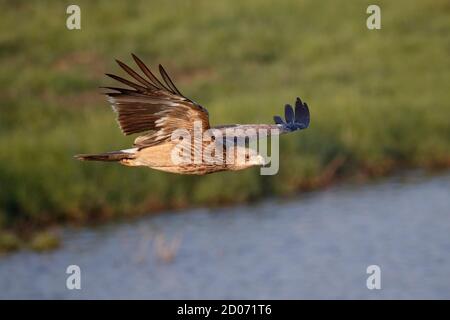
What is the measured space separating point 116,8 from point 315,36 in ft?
16.6

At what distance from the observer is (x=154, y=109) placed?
31.2ft

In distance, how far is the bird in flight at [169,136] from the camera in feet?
31.0

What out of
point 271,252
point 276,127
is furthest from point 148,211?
point 276,127

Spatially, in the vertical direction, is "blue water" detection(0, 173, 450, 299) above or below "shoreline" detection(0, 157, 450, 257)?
below

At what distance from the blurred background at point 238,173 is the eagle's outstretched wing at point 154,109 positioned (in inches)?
363

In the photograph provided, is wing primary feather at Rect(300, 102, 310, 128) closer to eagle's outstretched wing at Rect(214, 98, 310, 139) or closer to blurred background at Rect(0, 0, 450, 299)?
eagle's outstretched wing at Rect(214, 98, 310, 139)

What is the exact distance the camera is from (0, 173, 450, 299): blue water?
18.8m

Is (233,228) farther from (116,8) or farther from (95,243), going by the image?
(116,8)

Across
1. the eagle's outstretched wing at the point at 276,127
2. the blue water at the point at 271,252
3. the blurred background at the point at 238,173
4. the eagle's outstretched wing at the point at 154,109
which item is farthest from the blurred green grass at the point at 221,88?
the eagle's outstretched wing at the point at 154,109

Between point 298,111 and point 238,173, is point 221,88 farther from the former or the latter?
point 298,111

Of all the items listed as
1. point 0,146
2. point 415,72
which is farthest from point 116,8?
point 0,146

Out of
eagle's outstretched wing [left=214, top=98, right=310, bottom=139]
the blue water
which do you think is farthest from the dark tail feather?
the blue water

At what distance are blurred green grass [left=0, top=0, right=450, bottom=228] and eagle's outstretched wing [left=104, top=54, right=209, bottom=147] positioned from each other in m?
11.0

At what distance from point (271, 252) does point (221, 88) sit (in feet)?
20.5
